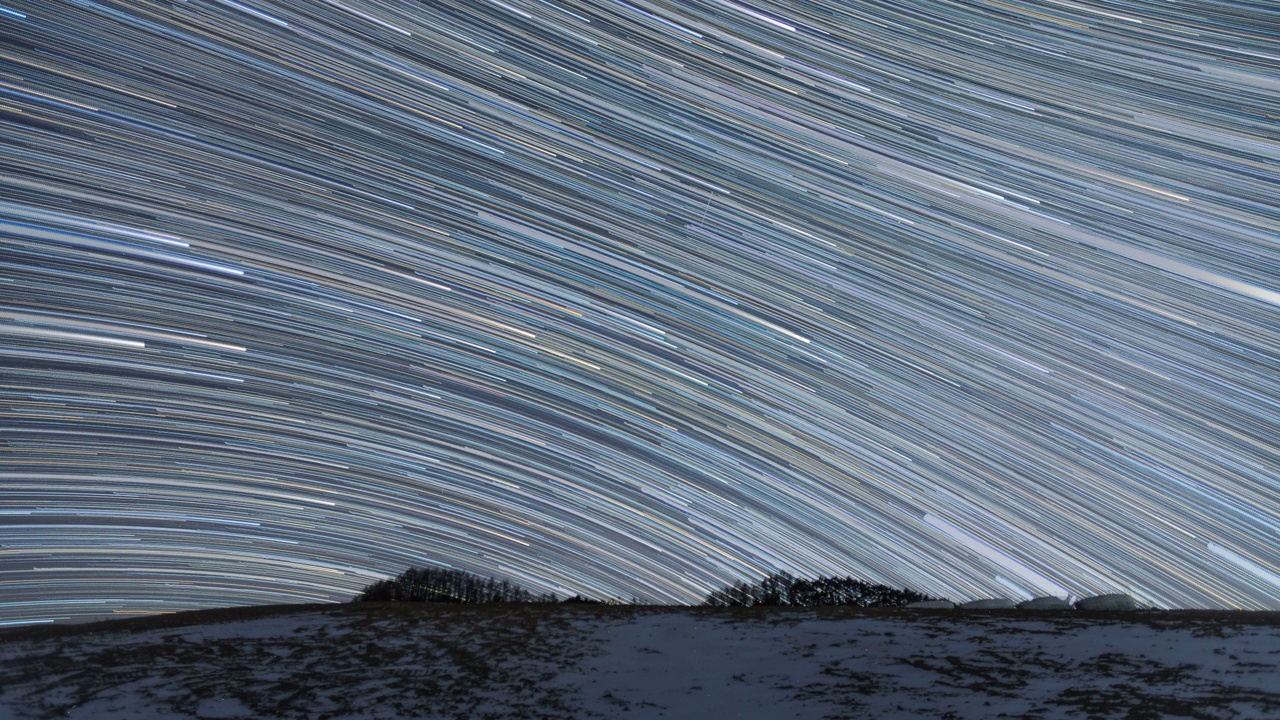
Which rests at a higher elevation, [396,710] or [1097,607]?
[1097,607]

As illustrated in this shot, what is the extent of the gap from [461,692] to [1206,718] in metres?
5.15

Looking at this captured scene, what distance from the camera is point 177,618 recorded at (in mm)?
10148

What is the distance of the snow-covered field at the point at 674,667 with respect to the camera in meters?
6.01

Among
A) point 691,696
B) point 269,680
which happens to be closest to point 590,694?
point 691,696

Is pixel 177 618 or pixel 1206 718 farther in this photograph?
pixel 177 618

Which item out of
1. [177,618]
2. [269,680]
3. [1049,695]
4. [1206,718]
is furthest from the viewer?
[177,618]

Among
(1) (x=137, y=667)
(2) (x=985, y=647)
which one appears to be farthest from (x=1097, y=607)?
(1) (x=137, y=667)

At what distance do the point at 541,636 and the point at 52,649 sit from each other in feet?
15.4

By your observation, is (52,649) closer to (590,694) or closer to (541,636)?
(541,636)

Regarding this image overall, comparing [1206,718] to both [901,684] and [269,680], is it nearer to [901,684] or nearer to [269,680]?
[901,684]

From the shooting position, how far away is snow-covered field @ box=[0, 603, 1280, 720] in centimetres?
601

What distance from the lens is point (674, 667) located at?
7.20 m

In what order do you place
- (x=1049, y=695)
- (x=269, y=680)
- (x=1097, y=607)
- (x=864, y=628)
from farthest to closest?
(x=1097, y=607), (x=864, y=628), (x=269, y=680), (x=1049, y=695)

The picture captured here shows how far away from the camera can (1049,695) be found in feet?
19.5
